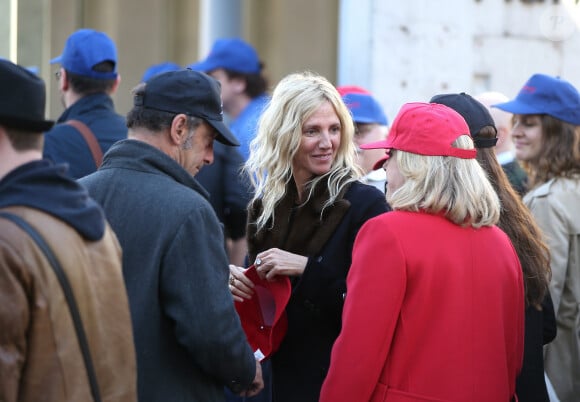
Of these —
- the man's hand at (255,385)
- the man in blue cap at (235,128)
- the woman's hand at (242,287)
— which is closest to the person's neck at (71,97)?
the man in blue cap at (235,128)

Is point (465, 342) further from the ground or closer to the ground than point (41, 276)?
closer to the ground

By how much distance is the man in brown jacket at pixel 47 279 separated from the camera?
2.44m

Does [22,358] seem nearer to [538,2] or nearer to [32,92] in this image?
[32,92]

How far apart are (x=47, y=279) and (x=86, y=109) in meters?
3.09

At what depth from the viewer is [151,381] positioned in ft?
10.8

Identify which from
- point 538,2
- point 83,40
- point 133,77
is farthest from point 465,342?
point 538,2

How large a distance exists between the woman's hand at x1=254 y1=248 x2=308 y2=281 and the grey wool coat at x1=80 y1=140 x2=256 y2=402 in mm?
585

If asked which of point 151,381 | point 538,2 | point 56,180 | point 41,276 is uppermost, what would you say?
point 538,2

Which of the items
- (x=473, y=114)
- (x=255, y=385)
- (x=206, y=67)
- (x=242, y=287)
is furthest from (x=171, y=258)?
(x=206, y=67)

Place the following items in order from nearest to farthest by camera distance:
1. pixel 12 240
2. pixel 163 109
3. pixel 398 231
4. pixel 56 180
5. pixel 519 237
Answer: pixel 12 240, pixel 56 180, pixel 398 231, pixel 163 109, pixel 519 237

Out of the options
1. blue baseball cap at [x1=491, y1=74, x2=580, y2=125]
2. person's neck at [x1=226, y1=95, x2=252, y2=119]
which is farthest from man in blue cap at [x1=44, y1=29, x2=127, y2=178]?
blue baseball cap at [x1=491, y1=74, x2=580, y2=125]

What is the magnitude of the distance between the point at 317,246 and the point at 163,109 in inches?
35.3

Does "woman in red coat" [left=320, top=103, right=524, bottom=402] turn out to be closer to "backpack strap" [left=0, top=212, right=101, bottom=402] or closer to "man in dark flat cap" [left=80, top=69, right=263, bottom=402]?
"man in dark flat cap" [left=80, top=69, right=263, bottom=402]

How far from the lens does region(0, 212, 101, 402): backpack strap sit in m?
2.47
